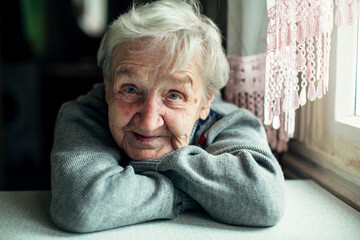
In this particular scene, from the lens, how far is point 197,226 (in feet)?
2.96

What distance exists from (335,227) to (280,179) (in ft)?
0.55

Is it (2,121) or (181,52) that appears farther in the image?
(2,121)

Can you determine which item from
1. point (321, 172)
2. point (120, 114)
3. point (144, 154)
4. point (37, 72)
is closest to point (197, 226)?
point (144, 154)

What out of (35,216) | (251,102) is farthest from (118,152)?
(251,102)

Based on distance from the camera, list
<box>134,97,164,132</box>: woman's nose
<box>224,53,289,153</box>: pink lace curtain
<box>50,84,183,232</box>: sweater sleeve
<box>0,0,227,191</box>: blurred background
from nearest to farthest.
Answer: <box>50,84,183,232</box>: sweater sleeve
<box>134,97,164,132</box>: woman's nose
<box>224,53,289,153</box>: pink lace curtain
<box>0,0,227,191</box>: blurred background

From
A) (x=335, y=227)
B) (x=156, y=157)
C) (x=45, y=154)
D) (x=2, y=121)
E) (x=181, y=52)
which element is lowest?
(x=45, y=154)

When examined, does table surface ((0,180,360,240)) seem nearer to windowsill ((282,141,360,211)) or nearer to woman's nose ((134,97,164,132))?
windowsill ((282,141,360,211))

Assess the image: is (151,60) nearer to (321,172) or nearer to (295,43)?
(295,43)

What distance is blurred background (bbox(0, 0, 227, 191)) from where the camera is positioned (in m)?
3.01

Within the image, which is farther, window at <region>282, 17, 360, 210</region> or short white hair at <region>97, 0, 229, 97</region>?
window at <region>282, 17, 360, 210</region>

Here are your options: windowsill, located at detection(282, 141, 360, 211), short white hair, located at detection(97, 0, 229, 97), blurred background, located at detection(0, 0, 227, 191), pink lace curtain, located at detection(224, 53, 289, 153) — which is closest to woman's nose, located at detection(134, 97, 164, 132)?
short white hair, located at detection(97, 0, 229, 97)

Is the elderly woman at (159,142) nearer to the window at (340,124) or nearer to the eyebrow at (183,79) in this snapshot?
the eyebrow at (183,79)

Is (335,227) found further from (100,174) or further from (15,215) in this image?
(15,215)

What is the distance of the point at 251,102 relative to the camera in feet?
4.54
